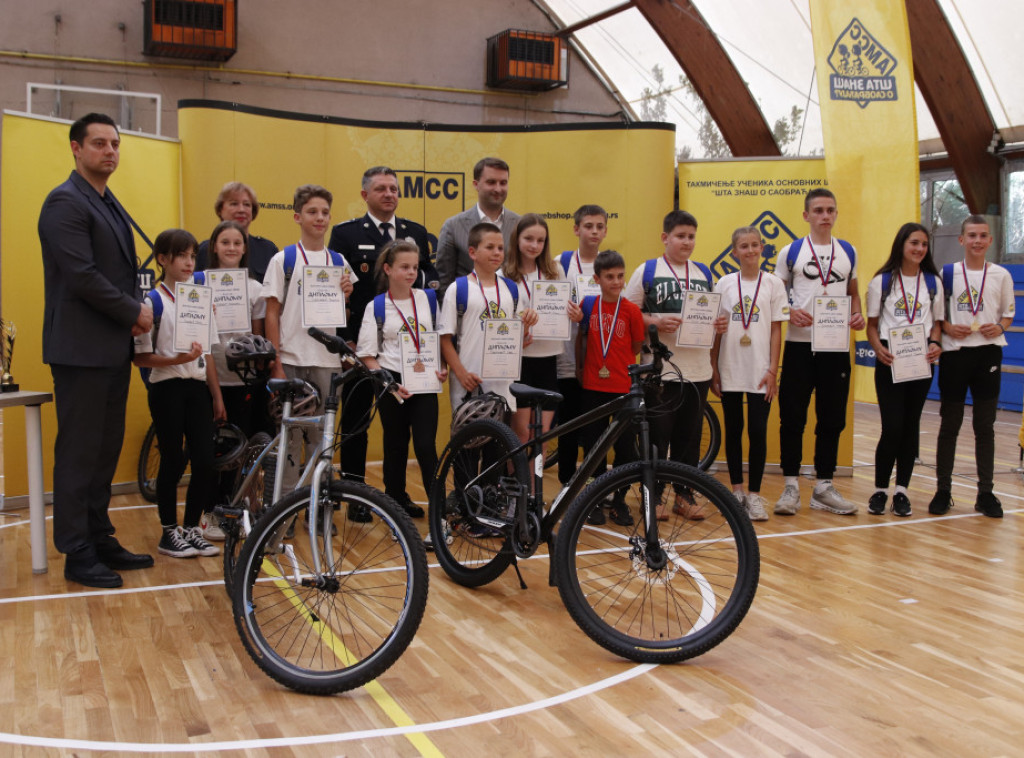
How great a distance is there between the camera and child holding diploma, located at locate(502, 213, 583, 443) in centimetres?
445

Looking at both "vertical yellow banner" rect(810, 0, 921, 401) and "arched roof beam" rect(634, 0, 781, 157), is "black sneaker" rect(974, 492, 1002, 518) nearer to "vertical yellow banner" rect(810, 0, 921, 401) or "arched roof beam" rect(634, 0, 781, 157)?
"vertical yellow banner" rect(810, 0, 921, 401)

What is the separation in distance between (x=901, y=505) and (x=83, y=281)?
414 centimetres

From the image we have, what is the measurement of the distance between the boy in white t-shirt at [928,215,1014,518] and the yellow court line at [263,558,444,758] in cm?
358

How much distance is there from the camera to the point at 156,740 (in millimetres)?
2439

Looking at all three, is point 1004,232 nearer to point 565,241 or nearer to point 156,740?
point 565,241

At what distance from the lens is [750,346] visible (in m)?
4.95

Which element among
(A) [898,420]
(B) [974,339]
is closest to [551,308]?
(A) [898,420]

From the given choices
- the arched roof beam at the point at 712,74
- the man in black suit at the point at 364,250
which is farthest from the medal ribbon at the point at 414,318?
the arched roof beam at the point at 712,74

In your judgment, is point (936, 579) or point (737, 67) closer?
point (936, 579)

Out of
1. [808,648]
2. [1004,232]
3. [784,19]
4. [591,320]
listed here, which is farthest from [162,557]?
[1004,232]

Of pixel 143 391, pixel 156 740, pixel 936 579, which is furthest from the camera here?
pixel 143 391

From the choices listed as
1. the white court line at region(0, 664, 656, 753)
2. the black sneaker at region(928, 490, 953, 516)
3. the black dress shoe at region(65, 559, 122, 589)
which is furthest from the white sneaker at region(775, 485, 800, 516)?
the black dress shoe at region(65, 559, 122, 589)

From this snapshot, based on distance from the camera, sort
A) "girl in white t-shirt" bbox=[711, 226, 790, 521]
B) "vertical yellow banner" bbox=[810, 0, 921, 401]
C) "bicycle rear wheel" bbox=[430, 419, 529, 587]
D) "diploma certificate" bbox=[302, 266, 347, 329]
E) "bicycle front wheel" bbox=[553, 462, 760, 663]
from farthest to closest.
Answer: "vertical yellow banner" bbox=[810, 0, 921, 401] < "girl in white t-shirt" bbox=[711, 226, 790, 521] < "diploma certificate" bbox=[302, 266, 347, 329] < "bicycle rear wheel" bbox=[430, 419, 529, 587] < "bicycle front wheel" bbox=[553, 462, 760, 663]

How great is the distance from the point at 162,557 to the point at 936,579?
10.8 feet
